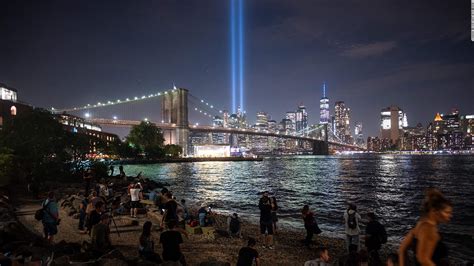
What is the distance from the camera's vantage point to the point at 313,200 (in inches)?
1163

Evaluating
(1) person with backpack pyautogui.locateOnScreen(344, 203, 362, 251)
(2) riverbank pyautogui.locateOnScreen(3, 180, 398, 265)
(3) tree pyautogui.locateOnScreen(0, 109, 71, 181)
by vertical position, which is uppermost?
(3) tree pyautogui.locateOnScreen(0, 109, 71, 181)

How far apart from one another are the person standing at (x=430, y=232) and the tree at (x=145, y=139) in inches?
4198

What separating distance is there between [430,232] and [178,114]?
4754 inches

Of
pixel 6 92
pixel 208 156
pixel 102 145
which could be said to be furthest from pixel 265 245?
pixel 208 156

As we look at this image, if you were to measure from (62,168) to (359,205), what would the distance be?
25.6m

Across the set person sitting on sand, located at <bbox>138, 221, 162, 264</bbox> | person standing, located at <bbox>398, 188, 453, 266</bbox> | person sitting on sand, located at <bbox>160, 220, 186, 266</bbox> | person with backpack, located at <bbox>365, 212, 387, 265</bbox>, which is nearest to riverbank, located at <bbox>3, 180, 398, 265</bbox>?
person sitting on sand, located at <bbox>138, 221, 162, 264</bbox>

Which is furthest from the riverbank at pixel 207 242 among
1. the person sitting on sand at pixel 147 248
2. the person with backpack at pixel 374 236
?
the person with backpack at pixel 374 236

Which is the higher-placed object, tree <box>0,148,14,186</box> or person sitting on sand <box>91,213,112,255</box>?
tree <box>0,148,14,186</box>

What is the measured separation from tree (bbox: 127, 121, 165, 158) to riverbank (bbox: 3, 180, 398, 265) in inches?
3668

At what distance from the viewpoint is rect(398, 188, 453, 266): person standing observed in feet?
11.6

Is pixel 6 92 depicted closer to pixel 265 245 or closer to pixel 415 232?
pixel 265 245

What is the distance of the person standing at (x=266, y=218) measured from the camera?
11817 mm

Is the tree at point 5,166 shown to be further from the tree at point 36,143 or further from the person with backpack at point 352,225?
the person with backpack at point 352,225

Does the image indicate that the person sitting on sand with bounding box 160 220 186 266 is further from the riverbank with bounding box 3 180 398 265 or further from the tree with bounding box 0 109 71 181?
the tree with bounding box 0 109 71 181
